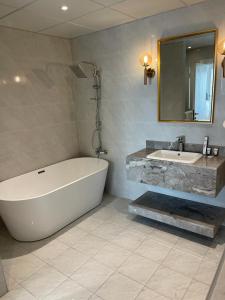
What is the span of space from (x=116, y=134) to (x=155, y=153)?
2.51 ft

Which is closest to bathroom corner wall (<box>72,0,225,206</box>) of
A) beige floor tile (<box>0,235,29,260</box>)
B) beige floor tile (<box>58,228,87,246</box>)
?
beige floor tile (<box>58,228,87,246</box>)

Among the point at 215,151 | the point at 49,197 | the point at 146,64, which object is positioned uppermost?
the point at 146,64

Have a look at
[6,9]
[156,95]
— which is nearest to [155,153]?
[156,95]

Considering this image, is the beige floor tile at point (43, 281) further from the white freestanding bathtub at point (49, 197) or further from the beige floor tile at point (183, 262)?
the beige floor tile at point (183, 262)

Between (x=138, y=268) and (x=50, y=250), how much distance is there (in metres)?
0.93

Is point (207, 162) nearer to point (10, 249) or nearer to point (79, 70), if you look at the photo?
point (79, 70)

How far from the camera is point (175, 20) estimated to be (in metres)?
2.35

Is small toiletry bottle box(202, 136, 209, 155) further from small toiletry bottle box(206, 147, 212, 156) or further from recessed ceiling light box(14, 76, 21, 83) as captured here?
recessed ceiling light box(14, 76, 21, 83)

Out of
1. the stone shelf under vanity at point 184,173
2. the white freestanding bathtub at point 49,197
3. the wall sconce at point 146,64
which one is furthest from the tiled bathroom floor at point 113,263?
the wall sconce at point 146,64

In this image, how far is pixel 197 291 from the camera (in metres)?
1.71

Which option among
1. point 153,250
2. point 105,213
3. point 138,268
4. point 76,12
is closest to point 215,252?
point 153,250

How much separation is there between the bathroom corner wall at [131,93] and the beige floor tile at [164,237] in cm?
54

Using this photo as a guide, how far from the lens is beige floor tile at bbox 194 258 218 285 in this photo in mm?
1820

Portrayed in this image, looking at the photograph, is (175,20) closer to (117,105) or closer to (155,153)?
(117,105)
